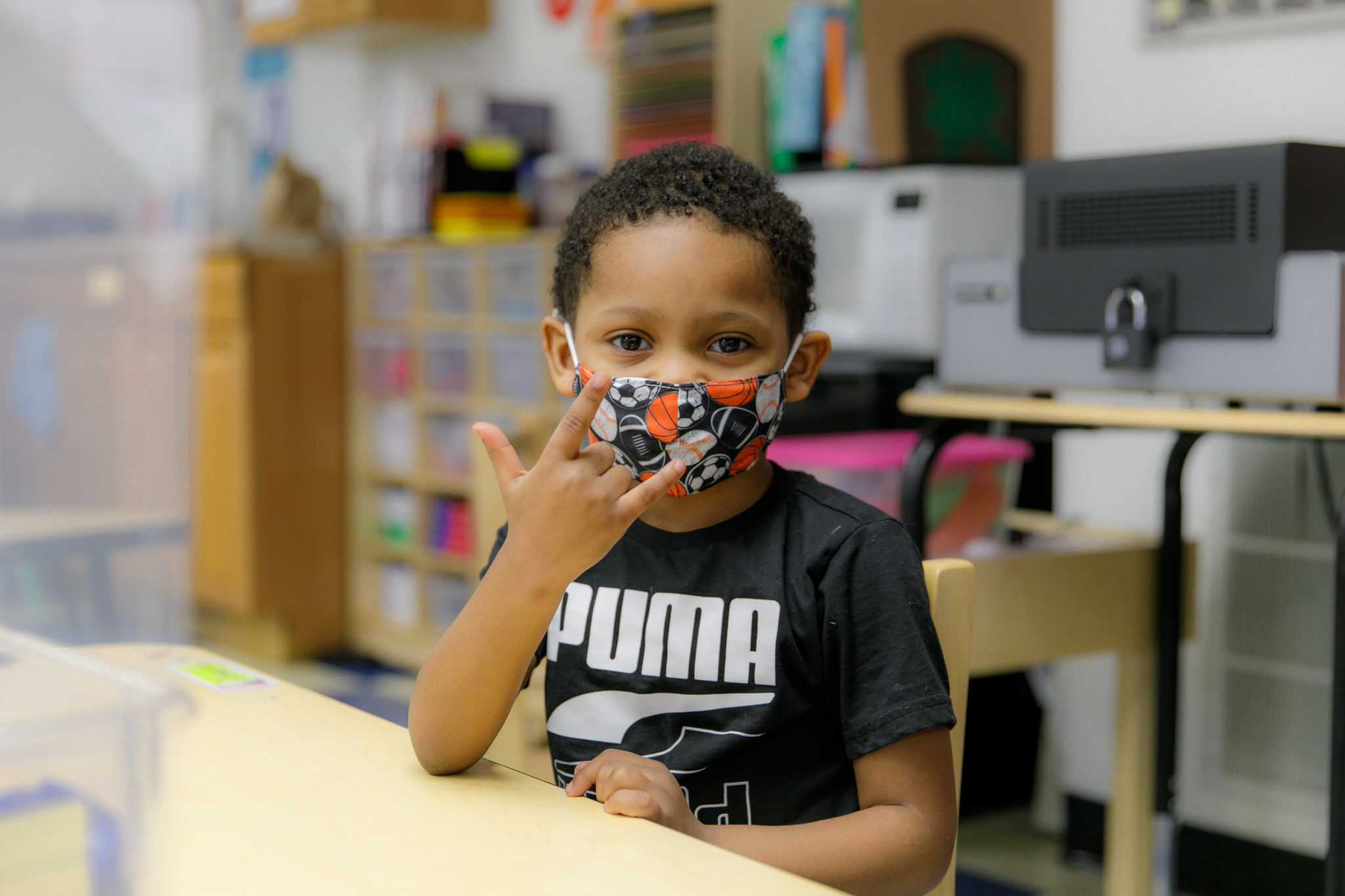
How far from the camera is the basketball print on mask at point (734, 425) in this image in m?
0.89

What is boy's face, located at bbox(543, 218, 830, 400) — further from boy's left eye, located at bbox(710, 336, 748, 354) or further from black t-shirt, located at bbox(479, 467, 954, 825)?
black t-shirt, located at bbox(479, 467, 954, 825)

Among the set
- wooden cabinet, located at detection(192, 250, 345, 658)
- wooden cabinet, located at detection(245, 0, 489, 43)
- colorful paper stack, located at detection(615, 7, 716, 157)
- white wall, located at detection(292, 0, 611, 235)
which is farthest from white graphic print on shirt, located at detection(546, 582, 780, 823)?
wooden cabinet, located at detection(245, 0, 489, 43)

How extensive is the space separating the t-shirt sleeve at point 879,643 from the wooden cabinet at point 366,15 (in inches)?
119

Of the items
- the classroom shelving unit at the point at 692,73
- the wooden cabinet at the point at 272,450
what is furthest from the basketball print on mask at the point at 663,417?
the wooden cabinet at the point at 272,450

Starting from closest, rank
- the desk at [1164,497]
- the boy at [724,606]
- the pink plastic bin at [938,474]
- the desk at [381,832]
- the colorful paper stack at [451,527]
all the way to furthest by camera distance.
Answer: the desk at [381,832], the boy at [724,606], the desk at [1164,497], the pink plastic bin at [938,474], the colorful paper stack at [451,527]

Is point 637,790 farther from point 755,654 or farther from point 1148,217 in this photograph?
point 1148,217

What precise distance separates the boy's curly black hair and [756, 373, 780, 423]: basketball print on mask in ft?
0.19

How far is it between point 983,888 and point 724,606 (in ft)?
4.66

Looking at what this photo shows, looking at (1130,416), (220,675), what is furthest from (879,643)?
(1130,416)

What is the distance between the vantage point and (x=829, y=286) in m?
2.41

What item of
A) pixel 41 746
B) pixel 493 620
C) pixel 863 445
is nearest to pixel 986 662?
pixel 863 445

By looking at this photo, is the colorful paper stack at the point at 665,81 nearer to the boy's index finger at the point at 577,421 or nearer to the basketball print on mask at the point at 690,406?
the basketball print on mask at the point at 690,406

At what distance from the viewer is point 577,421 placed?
69 centimetres

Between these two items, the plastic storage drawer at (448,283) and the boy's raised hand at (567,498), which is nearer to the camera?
the boy's raised hand at (567,498)
